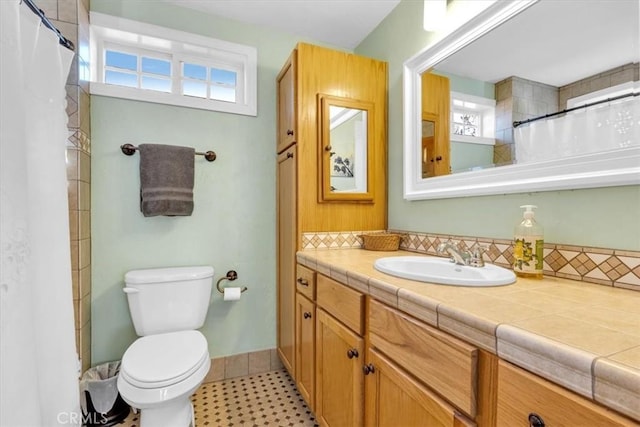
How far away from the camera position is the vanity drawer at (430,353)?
0.64 meters

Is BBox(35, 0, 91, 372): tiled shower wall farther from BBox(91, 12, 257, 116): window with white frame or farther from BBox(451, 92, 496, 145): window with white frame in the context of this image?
BBox(451, 92, 496, 145): window with white frame

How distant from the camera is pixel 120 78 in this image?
1821 mm

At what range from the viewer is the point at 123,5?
5.83ft

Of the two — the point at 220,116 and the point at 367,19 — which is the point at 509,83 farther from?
the point at 220,116

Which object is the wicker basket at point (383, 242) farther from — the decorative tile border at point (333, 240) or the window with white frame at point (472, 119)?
the window with white frame at point (472, 119)

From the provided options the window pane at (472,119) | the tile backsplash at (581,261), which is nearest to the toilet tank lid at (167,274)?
the tile backsplash at (581,261)

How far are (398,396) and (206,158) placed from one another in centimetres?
169

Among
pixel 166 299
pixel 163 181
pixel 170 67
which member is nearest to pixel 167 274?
pixel 166 299

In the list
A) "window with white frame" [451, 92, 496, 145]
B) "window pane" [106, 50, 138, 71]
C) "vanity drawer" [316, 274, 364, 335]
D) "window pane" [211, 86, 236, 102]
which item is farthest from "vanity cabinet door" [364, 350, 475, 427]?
"window pane" [106, 50, 138, 71]

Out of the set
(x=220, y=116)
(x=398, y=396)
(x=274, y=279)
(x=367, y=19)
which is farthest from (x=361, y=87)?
(x=398, y=396)

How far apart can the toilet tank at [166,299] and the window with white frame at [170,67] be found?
3.50ft

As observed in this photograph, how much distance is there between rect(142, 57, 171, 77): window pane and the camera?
6.21 feet

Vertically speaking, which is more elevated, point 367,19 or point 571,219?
point 367,19

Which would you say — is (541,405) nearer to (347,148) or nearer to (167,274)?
(347,148)
